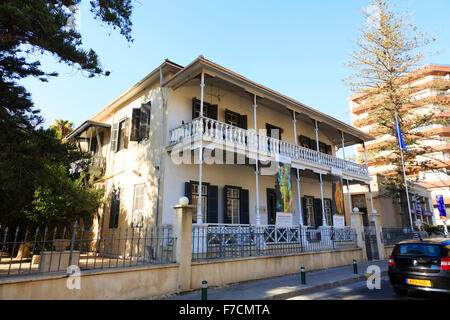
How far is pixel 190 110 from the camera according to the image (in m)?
12.1

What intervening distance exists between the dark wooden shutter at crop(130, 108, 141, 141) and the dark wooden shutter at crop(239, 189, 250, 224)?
548cm

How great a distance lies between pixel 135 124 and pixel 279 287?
30.0ft

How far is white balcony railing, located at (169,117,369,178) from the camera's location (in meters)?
10.0

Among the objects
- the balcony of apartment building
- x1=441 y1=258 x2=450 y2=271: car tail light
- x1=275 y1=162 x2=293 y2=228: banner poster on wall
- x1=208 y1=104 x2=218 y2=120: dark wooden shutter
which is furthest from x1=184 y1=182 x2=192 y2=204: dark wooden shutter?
x1=441 y1=258 x2=450 y2=271: car tail light

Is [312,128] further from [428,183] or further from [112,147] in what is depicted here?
[428,183]

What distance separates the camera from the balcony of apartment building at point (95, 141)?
48.4 feet

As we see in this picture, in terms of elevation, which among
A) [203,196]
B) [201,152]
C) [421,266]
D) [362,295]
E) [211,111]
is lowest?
[362,295]

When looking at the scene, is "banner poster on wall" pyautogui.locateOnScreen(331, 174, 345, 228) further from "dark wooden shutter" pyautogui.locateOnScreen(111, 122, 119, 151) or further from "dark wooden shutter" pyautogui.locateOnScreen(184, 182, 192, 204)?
"dark wooden shutter" pyautogui.locateOnScreen(111, 122, 119, 151)

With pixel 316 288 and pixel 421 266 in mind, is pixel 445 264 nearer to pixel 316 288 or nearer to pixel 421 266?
pixel 421 266

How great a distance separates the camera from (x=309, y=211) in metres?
16.7

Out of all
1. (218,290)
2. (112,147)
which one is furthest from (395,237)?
(112,147)

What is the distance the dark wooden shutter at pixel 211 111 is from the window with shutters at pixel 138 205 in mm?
4236

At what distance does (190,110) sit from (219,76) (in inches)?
87.8

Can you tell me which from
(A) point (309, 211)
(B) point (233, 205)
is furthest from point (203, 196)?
(A) point (309, 211)
